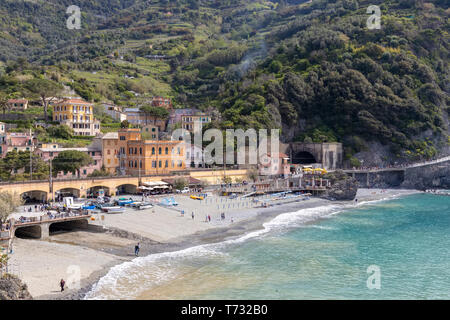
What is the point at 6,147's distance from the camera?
54.4 m

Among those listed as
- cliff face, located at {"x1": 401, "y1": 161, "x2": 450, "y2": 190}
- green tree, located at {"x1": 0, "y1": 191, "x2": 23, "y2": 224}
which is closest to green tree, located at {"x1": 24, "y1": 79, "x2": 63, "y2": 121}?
green tree, located at {"x1": 0, "y1": 191, "x2": 23, "y2": 224}

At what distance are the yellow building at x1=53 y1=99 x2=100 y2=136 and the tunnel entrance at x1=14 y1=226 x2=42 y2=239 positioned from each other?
127ft

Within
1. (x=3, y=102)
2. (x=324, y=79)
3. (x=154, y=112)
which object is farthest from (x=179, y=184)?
(x=324, y=79)

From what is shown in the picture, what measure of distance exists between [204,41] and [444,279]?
16865 centimetres

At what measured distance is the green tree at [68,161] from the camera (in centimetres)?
5216

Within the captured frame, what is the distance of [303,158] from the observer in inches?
3644

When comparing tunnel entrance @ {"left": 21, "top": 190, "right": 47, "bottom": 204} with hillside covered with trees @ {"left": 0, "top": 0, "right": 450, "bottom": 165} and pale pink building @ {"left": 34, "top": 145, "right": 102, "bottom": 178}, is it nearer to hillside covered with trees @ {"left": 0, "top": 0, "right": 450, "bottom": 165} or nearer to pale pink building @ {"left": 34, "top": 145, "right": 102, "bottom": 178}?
pale pink building @ {"left": 34, "top": 145, "right": 102, "bottom": 178}

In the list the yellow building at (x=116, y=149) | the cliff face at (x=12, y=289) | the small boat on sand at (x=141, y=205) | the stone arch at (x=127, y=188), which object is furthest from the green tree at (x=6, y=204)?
the yellow building at (x=116, y=149)

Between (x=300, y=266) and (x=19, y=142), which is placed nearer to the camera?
(x=300, y=266)

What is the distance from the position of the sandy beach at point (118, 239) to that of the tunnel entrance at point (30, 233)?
1.19m

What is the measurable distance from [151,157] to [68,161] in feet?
38.7

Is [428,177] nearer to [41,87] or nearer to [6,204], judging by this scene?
[41,87]

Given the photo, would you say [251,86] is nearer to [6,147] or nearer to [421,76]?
Result: [421,76]

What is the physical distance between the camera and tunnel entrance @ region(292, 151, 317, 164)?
302 feet
